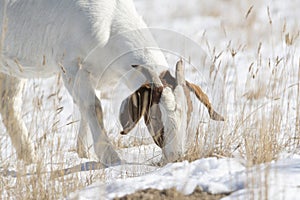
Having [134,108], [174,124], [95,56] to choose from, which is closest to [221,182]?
[174,124]

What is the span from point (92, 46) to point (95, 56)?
0.10 meters

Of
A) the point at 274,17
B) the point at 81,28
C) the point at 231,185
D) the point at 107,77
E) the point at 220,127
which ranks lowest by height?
the point at 231,185

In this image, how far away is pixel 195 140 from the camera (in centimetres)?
537

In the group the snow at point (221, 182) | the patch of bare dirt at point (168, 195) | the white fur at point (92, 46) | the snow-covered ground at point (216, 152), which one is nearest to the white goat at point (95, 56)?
the white fur at point (92, 46)

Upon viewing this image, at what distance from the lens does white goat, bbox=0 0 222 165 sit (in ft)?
17.3

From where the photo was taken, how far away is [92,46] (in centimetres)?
578

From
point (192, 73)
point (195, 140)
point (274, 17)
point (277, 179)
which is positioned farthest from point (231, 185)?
point (274, 17)

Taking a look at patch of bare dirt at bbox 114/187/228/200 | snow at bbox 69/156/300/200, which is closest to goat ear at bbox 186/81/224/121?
snow at bbox 69/156/300/200

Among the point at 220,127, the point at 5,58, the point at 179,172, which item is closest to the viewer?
the point at 179,172

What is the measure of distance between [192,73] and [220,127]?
4.88 metres

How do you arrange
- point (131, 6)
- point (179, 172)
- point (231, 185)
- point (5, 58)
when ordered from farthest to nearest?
point (5, 58) < point (131, 6) < point (179, 172) < point (231, 185)

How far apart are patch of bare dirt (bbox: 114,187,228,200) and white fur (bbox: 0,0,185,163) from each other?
1.67 m

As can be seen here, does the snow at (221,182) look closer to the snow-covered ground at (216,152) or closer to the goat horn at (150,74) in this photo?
the snow-covered ground at (216,152)

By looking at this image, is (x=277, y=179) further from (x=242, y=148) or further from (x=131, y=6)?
(x=131, y=6)
